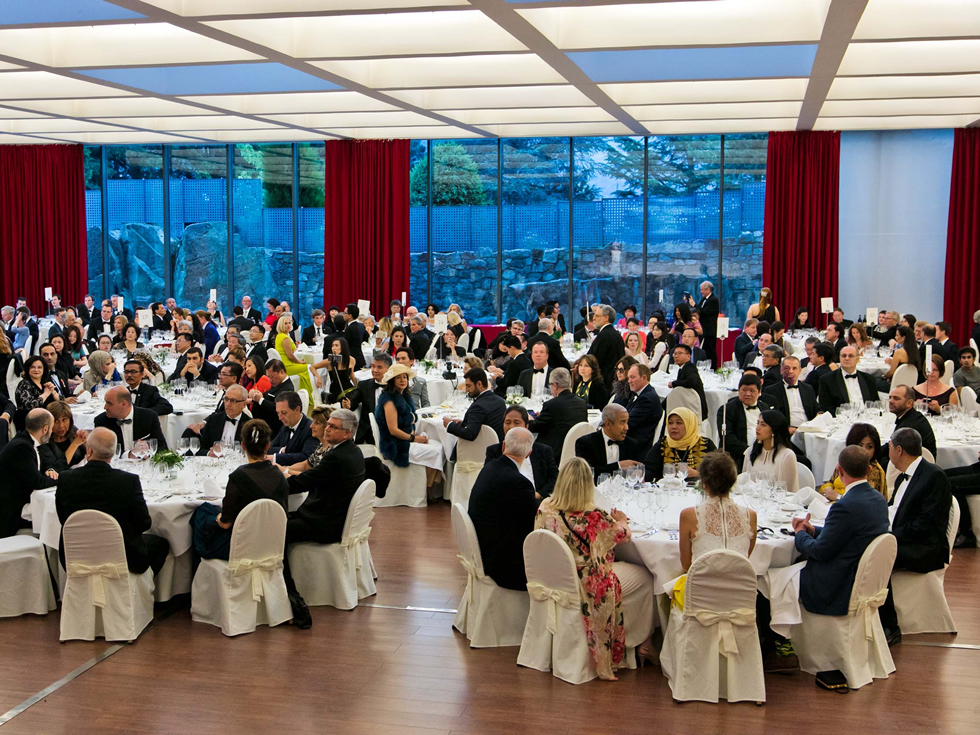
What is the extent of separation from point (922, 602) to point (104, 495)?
→ 4871mm

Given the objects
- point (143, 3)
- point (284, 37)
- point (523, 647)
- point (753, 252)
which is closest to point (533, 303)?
point (753, 252)

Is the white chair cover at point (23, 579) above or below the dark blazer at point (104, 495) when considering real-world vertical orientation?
below

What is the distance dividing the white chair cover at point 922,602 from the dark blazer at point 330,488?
11.0 ft

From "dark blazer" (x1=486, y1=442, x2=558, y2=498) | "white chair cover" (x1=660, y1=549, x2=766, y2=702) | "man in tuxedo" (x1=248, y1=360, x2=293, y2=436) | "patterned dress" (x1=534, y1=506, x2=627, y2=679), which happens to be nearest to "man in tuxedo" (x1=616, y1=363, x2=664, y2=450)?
"dark blazer" (x1=486, y1=442, x2=558, y2=498)

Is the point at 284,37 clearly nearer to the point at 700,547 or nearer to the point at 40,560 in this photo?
the point at 40,560

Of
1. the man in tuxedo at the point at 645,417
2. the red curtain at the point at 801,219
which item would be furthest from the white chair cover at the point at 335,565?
the red curtain at the point at 801,219

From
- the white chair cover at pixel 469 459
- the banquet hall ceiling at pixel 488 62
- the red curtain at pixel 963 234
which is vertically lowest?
the white chair cover at pixel 469 459

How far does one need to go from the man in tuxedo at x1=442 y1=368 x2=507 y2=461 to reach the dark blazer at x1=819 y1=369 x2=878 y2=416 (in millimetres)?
3253

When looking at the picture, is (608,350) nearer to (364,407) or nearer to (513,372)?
(513,372)

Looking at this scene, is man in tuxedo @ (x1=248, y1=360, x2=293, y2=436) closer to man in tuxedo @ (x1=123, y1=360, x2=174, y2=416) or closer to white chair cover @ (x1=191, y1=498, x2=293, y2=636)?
man in tuxedo @ (x1=123, y1=360, x2=174, y2=416)

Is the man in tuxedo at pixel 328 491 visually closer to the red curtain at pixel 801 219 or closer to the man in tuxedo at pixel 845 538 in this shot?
the man in tuxedo at pixel 845 538

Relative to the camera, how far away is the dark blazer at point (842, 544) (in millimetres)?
5066

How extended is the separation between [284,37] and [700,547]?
5759mm

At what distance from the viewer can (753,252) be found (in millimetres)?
17391
